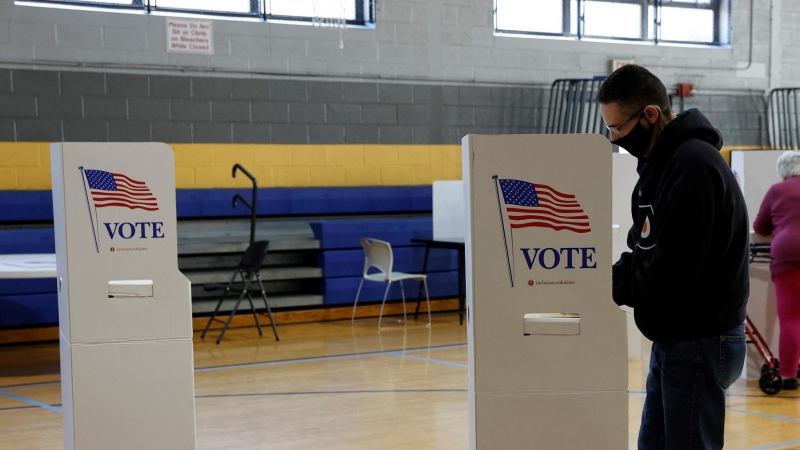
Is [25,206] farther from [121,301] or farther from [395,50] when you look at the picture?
[121,301]

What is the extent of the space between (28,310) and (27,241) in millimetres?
539

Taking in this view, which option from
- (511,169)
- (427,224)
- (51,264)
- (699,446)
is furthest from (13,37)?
(699,446)

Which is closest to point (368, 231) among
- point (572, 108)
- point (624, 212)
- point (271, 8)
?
point (271, 8)

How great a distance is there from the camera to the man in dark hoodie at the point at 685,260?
2064mm

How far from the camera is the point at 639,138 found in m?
2.24

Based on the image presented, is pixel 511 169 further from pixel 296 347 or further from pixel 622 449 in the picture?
pixel 296 347

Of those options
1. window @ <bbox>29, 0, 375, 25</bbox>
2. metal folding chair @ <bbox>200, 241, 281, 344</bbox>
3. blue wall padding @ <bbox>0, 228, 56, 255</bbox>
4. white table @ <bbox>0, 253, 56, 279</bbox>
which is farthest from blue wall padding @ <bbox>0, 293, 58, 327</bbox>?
window @ <bbox>29, 0, 375, 25</bbox>

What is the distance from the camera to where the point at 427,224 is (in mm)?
8930

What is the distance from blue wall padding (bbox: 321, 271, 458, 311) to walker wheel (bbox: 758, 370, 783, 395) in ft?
13.2

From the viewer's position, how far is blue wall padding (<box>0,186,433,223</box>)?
7391 mm

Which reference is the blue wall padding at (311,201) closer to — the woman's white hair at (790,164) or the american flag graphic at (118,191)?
the woman's white hair at (790,164)

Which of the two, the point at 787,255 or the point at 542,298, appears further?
the point at 787,255

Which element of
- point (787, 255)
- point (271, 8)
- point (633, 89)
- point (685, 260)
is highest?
point (271, 8)

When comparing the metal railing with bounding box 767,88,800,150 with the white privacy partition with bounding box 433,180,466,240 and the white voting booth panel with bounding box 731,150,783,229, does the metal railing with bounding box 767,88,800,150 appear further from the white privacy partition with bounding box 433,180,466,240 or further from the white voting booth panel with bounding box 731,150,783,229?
the white privacy partition with bounding box 433,180,466,240
